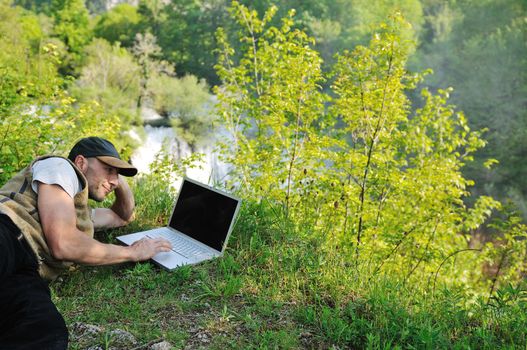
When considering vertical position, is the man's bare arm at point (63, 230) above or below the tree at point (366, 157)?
below

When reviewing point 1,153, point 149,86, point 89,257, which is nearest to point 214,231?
point 89,257

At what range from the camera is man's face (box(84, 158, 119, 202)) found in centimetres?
336

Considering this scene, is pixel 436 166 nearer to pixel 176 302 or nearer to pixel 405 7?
pixel 176 302

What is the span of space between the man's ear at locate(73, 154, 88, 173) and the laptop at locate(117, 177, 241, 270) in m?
0.90

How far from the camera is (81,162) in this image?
131 inches

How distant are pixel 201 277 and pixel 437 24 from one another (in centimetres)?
3982

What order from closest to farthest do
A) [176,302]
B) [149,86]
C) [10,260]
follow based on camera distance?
[10,260]
[176,302]
[149,86]

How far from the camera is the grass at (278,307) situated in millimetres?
2936

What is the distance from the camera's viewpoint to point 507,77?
2745 cm

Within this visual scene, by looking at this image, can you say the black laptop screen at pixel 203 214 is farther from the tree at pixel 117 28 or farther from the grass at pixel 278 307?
the tree at pixel 117 28

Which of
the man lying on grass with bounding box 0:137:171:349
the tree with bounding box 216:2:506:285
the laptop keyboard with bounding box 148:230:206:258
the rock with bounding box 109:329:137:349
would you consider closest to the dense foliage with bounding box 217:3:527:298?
the tree with bounding box 216:2:506:285

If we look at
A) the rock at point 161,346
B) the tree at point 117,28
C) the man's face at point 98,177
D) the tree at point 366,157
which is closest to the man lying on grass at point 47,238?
the man's face at point 98,177

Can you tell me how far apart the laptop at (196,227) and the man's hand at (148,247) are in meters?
0.12

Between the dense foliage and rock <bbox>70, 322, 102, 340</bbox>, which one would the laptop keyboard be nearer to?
rock <bbox>70, 322, 102, 340</bbox>
